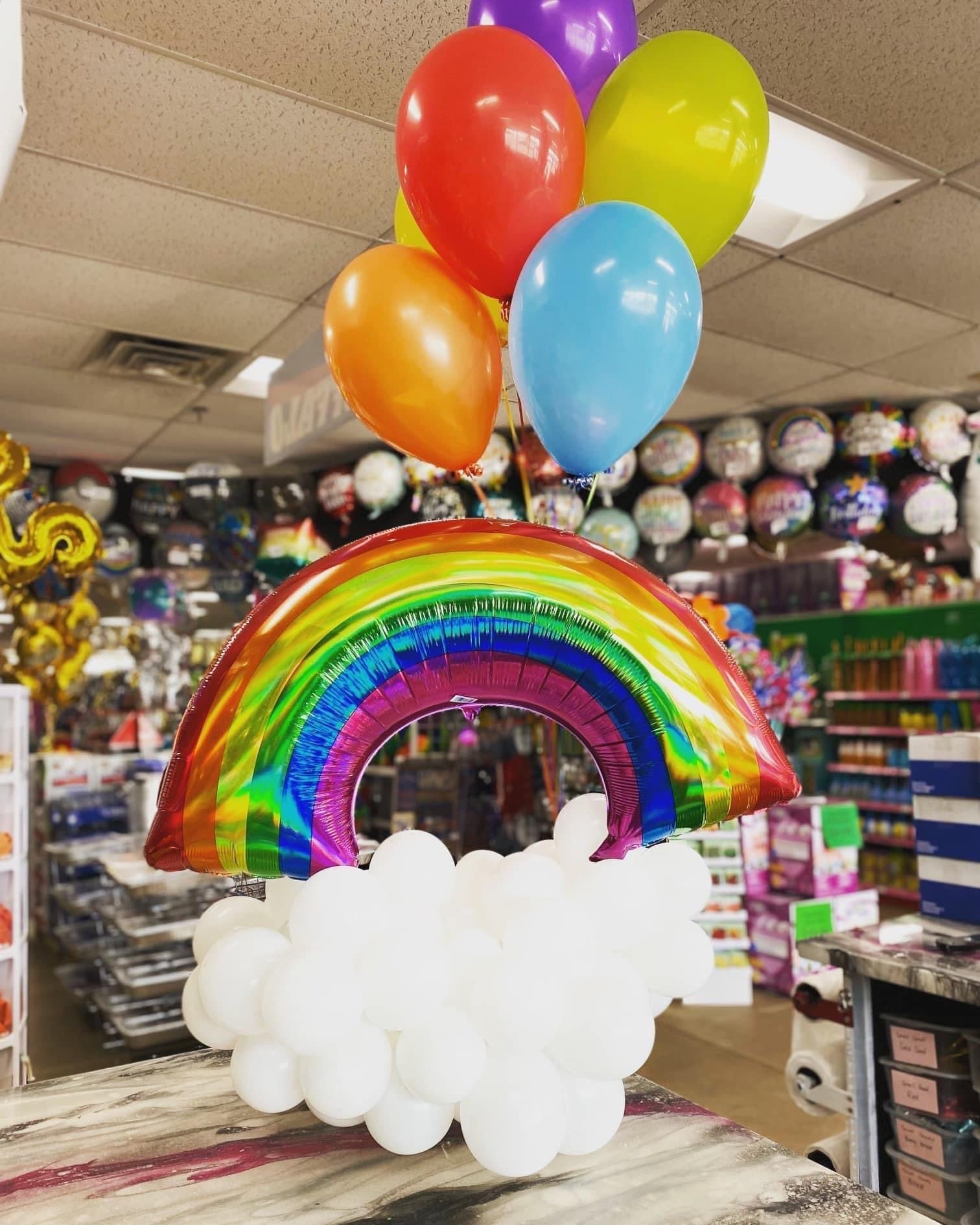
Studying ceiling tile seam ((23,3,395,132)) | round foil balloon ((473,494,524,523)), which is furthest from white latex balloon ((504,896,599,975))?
round foil balloon ((473,494,524,523))

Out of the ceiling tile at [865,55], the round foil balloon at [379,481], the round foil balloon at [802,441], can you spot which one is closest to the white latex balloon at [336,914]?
the ceiling tile at [865,55]

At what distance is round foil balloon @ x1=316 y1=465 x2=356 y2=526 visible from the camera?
15.7ft

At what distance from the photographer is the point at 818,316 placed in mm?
3691

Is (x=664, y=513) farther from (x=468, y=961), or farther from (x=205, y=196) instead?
(x=468, y=961)

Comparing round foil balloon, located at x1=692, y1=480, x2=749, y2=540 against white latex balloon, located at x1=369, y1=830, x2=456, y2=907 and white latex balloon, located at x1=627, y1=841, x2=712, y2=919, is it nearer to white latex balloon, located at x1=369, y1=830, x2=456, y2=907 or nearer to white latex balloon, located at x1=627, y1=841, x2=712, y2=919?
white latex balloon, located at x1=627, y1=841, x2=712, y2=919

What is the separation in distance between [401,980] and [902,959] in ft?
4.73

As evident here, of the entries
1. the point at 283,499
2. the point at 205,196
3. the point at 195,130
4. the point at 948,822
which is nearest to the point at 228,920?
the point at 948,822

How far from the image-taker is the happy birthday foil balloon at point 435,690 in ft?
3.74

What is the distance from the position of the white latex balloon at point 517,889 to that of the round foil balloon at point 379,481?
11.4 feet

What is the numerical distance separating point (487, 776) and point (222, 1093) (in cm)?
420

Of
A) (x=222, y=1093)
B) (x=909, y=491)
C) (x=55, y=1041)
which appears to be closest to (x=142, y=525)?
(x=55, y=1041)

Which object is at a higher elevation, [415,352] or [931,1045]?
[415,352]

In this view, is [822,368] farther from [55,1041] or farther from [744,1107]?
[55,1041]

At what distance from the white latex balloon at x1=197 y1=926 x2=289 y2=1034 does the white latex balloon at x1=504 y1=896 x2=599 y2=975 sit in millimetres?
274
